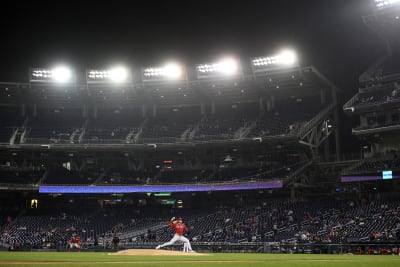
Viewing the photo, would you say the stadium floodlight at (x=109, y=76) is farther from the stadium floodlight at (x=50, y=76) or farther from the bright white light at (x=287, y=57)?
the bright white light at (x=287, y=57)

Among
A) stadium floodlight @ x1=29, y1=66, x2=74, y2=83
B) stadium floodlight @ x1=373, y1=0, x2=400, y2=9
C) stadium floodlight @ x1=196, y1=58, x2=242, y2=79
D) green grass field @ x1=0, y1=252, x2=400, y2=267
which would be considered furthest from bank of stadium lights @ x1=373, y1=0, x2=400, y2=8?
stadium floodlight @ x1=29, y1=66, x2=74, y2=83

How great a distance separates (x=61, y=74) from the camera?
5731cm

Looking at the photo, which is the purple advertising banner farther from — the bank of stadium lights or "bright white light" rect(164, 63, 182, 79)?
the bank of stadium lights

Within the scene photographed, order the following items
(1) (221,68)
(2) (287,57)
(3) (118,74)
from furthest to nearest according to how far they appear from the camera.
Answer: (3) (118,74)
(1) (221,68)
(2) (287,57)

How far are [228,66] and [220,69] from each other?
4.69 feet

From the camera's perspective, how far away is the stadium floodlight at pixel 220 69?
53875 mm

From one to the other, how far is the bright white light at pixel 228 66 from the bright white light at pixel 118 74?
1131 cm

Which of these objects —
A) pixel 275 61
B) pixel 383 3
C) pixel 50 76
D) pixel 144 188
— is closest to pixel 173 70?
pixel 275 61

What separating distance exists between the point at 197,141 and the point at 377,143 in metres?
18.5

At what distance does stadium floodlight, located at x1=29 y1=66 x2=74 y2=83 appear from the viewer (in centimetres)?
5750

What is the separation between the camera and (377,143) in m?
49.9

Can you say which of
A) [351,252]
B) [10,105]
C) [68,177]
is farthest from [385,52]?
[10,105]

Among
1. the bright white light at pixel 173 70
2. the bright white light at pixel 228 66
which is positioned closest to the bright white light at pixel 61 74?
the bright white light at pixel 173 70

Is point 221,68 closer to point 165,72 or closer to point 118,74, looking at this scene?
point 165,72
